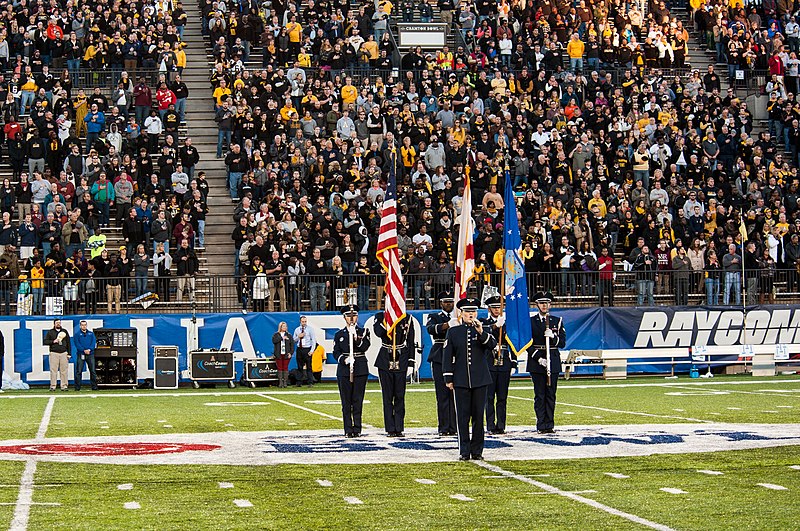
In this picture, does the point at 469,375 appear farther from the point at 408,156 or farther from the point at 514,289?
the point at 408,156

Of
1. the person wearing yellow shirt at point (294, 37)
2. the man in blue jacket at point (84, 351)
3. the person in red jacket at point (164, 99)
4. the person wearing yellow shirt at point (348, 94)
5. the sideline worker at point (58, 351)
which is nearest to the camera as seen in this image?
the sideline worker at point (58, 351)

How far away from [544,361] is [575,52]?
24306 mm

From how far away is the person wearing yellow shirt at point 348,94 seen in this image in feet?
121

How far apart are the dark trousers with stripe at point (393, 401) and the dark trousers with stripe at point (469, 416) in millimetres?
3259

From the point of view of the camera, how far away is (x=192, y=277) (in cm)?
3033

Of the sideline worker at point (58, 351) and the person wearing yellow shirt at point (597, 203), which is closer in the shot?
the sideline worker at point (58, 351)

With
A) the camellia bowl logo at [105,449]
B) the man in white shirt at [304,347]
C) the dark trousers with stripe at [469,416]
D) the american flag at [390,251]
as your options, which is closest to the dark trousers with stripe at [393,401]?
the american flag at [390,251]

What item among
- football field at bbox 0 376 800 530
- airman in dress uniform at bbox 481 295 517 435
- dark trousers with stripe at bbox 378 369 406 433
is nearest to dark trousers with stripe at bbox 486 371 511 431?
airman in dress uniform at bbox 481 295 517 435

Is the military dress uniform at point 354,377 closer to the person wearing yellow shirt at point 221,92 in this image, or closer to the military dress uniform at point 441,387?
the military dress uniform at point 441,387

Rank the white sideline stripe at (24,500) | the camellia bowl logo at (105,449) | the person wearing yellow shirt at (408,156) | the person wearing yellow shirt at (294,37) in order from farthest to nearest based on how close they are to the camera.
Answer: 1. the person wearing yellow shirt at (294,37)
2. the person wearing yellow shirt at (408,156)
3. the camellia bowl logo at (105,449)
4. the white sideline stripe at (24,500)

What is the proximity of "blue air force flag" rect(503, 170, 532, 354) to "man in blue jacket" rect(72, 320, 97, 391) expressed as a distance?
42.4 ft

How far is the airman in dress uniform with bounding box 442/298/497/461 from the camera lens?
46.0ft

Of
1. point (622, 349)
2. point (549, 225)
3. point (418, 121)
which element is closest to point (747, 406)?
point (622, 349)

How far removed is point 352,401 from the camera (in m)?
17.5
